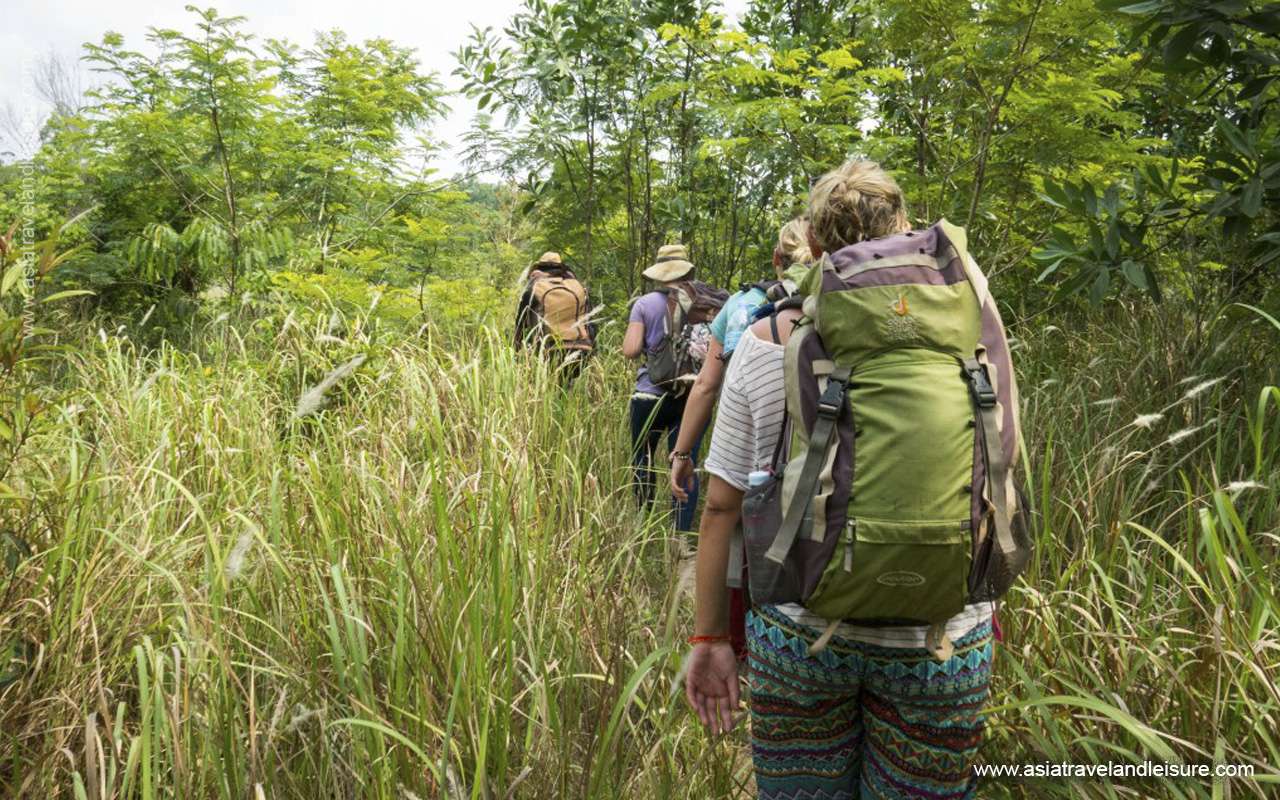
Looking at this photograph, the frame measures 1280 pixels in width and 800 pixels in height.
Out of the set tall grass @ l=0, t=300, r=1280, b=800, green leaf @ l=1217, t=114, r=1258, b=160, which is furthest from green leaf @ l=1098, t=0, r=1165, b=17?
tall grass @ l=0, t=300, r=1280, b=800

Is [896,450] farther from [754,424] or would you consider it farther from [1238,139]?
[1238,139]

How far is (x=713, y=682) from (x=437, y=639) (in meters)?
0.67

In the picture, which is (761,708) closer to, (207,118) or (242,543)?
(242,543)

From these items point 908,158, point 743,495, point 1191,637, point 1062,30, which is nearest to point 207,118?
point 908,158

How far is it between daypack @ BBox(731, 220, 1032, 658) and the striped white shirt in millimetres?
72

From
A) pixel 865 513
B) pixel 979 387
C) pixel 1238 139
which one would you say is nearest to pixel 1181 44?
pixel 1238 139

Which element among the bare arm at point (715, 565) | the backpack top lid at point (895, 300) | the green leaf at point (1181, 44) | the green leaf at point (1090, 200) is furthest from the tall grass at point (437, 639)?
the green leaf at point (1181, 44)

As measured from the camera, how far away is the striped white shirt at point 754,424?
4.85 feet

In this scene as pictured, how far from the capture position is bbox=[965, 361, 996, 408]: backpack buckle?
134 centimetres

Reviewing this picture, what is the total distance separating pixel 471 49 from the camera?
683 centimetres

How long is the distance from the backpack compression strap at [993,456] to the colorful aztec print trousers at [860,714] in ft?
0.78

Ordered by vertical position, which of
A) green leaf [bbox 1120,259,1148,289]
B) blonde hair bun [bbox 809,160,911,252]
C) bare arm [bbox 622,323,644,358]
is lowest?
bare arm [bbox 622,323,644,358]

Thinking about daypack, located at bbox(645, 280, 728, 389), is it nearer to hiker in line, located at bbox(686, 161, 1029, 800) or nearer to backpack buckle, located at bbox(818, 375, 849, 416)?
hiker in line, located at bbox(686, 161, 1029, 800)

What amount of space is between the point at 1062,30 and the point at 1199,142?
2.24 m
